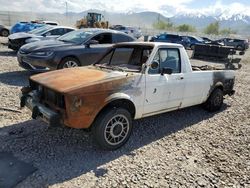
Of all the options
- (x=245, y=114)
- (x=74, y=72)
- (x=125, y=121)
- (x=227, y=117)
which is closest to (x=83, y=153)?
(x=125, y=121)

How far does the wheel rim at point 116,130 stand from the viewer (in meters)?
4.11

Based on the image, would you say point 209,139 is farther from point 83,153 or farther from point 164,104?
point 83,153

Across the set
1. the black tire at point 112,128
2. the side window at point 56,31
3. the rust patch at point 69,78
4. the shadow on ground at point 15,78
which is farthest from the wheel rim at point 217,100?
the side window at point 56,31

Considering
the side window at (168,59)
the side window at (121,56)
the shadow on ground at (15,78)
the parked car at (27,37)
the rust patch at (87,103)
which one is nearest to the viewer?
the rust patch at (87,103)

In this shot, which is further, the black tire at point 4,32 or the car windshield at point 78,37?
the black tire at point 4,32

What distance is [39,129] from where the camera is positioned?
482 centimetres

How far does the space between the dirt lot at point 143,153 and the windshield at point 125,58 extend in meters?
1.23

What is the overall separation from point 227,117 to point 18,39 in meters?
9.70

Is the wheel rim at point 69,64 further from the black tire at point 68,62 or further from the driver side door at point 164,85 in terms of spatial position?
the driver side door at point 164,85

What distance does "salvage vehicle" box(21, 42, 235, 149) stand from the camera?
3770 mm

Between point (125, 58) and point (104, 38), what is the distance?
3847 millimetres

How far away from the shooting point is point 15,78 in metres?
8.20

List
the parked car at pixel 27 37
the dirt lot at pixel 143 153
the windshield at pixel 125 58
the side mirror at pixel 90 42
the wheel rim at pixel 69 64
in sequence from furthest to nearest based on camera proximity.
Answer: the parked car at pixel 27 37, the side mirror at pixel 90 42, the wheel rim at pixel 69 64, the windshield at pixel 125 58, the dirt lot at pixel 143 153

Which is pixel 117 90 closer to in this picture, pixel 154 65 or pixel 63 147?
pixel 154 65
